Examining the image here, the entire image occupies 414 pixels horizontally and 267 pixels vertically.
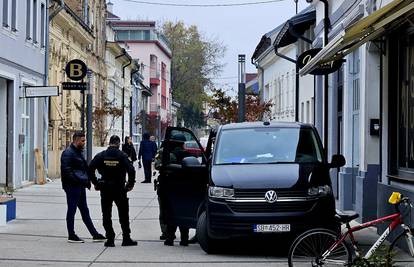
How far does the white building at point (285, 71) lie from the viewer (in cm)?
3123

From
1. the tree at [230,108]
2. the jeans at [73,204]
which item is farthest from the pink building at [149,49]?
the jeans at [73,204]

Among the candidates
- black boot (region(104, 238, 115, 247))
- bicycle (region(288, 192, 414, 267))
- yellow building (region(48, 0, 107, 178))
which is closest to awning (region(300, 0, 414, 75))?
bicycle (region(288, 192, 414, 267))

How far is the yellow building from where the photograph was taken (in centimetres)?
3450

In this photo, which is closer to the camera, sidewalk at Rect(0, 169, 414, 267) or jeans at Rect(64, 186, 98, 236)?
sidewalk at Rect(0, 169, 414, 267)

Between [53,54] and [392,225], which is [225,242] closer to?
[392,225]

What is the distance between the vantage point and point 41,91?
25.2 metres

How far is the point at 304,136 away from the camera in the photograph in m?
14.0

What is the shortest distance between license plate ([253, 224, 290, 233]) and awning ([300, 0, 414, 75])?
2623 millimetres

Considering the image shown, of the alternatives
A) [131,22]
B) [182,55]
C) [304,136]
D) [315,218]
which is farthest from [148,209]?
[131,22]

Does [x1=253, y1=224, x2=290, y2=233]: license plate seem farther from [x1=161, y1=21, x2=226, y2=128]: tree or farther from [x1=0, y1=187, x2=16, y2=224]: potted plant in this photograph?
[x1=161, y1=21, x2=226, y2=128]: tree

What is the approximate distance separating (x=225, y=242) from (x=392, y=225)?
3630 mm

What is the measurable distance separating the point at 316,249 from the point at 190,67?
3333 inches

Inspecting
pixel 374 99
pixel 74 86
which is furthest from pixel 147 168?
pixel 374 99

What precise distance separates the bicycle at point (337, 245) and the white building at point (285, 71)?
2039cm
